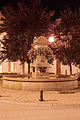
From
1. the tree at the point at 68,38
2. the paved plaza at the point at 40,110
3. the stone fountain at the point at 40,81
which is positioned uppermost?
the tree at the point at 68,38

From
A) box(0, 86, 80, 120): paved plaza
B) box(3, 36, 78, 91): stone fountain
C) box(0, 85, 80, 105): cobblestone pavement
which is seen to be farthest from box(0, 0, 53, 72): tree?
box(0, 86, 80, 120): paved plaza

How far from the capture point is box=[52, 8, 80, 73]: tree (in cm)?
2162

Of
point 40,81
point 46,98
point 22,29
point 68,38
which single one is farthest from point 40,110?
point 68,38

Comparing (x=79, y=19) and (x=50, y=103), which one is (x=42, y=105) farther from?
(x=79, y=19)

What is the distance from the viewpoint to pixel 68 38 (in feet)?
74.1

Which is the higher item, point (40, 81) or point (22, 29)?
point (22, 29)

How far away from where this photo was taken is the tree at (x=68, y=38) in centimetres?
2162

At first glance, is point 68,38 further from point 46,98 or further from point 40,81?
point 46,98

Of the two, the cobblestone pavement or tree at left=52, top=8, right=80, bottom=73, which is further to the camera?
tree at left=52, top=8, right=80, bottom=73

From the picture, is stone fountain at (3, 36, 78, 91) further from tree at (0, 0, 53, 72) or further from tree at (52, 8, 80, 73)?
tree at (52, 8, 80, 73)

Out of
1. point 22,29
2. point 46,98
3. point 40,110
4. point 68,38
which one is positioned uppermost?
point 22,29

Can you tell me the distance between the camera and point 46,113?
7.89 metres

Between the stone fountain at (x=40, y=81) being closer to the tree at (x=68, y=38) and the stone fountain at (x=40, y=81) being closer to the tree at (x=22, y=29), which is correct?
the tree at (x=22, y=29)

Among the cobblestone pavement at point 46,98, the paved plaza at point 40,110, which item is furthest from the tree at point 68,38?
the paved plaza at point 40,110
